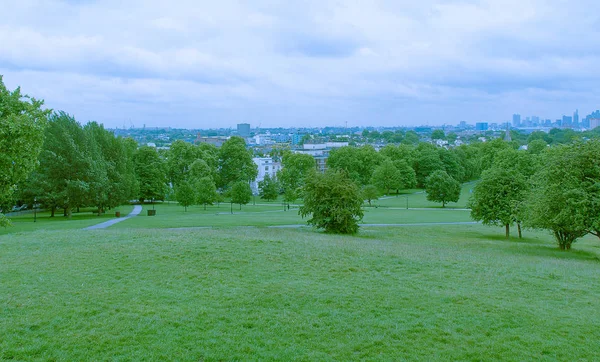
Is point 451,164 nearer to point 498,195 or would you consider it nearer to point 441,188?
point 441,188

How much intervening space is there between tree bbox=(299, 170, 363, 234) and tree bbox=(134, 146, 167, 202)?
43.8m

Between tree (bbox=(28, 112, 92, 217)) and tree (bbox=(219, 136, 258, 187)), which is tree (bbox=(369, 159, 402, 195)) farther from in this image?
tree (bbox=(28, 112, 92, 217))

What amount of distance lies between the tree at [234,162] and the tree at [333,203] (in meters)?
60.5

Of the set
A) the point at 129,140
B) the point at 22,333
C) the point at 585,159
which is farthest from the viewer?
the point at 129,140

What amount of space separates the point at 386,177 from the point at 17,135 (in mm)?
65311

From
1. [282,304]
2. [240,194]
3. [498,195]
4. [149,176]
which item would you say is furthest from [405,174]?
[282,304]

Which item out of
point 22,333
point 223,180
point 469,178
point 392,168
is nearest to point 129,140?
point 223,180

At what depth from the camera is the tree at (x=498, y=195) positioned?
33.3m

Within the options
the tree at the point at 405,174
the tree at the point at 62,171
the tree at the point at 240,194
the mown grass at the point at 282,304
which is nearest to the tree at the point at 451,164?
the tree at the point at 405,174

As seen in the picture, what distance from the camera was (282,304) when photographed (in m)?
12.2

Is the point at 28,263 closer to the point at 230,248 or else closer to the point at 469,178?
the point at 230,248

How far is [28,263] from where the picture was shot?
647 inches

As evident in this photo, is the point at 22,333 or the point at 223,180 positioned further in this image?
the point at 223,180

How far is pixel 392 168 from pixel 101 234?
218 feet
